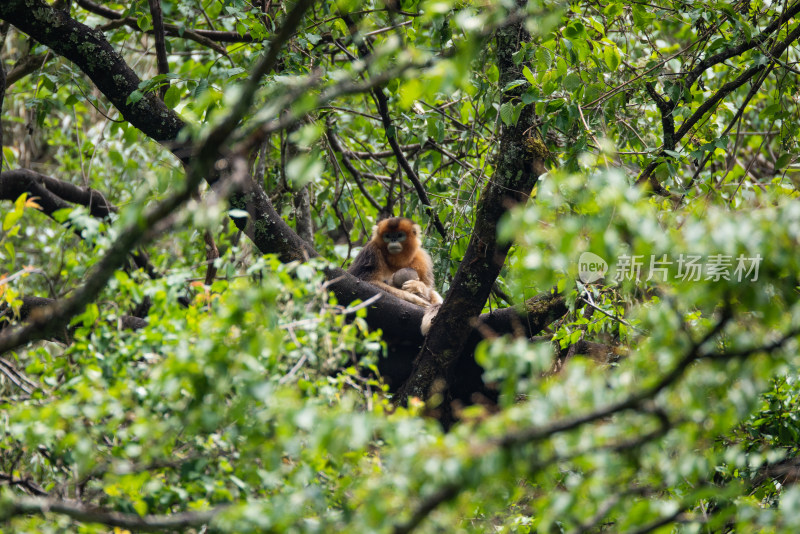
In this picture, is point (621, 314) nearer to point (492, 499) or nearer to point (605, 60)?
point (605, 60)

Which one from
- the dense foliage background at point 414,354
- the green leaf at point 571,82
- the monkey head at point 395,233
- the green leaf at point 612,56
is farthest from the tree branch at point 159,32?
the green leaf at point 612,56

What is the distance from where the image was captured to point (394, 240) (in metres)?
6.50

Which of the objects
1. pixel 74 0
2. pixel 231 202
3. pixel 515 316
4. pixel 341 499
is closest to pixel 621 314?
pixel 515 316

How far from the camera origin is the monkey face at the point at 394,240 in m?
6.46

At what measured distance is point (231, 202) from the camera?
13.8 feet

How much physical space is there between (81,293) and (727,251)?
1.69 metres

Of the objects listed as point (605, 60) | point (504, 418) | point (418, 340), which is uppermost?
point (605, 60)

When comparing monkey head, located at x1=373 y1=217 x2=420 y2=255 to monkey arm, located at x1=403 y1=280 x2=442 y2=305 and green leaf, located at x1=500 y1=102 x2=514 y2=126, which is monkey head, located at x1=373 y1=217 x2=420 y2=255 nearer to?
monkey arm, located at x1=403 y1=280 x2=442 y2=305

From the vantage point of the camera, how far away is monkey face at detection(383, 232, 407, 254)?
6.46 m

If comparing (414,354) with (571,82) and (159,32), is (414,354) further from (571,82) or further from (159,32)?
(159,32)

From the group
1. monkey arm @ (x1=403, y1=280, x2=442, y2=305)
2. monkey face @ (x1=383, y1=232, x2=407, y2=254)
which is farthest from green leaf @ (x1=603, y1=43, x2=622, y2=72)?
monkey face @ (x1=383, y1=232, x2=407, y2=254)

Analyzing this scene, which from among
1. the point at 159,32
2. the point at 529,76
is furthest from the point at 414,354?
the point at 159,32

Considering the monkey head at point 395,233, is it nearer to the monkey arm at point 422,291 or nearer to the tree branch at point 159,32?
the monkey arm at point 422,291

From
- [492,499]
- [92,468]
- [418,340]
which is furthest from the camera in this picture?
[418,340]
